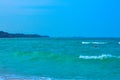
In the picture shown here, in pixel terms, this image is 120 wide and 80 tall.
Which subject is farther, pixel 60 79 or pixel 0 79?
pixel 60 79

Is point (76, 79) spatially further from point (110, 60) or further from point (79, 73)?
point (110, 60)

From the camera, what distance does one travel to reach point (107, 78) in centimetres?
1631

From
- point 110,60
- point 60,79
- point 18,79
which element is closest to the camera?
point 18,79

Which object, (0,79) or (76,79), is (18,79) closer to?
(0,79)

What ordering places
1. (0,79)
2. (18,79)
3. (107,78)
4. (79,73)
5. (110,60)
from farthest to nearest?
(110,60) → (79,73) → (107,78) → (18,79) → (0,79)

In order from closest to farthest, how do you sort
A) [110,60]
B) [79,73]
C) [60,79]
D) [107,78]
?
[60,79] < [107,78] < [79,73] < [110,60]

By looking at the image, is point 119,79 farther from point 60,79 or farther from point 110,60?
point 110,60

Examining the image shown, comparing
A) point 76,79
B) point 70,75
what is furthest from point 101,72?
point 76,79

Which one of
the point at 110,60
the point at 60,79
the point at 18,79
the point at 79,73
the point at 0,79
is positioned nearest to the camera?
the point at 0,79

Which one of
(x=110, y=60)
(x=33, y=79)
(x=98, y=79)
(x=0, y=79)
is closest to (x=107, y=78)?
(x=98, y=79)

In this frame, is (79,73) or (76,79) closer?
(76,79)

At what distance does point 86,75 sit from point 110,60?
30.0 feet

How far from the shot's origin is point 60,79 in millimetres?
15055

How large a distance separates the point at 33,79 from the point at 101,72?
538 centimetres
